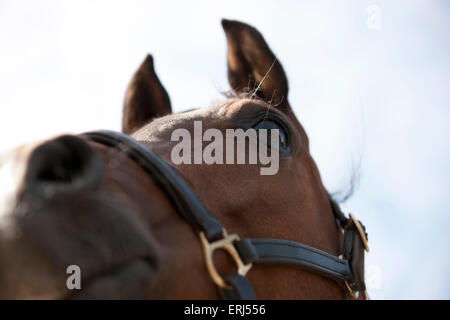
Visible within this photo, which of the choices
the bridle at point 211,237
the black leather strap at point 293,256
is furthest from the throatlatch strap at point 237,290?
the black leather strap at point 293,256

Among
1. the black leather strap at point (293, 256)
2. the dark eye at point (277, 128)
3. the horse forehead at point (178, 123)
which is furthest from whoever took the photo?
the dark eye at point (277, 128)

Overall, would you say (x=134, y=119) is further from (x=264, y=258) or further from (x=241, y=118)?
(x=264, y=258)

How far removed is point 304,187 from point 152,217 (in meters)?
1.23

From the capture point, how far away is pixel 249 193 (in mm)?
2367

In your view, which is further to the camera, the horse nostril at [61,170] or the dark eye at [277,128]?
the dark eye at [277,128]

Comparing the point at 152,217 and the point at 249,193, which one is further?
the point at 249,193

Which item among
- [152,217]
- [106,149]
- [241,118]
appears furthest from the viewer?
[241,118]

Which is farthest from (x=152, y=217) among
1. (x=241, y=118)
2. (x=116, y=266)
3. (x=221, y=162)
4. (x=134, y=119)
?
(x=134, y=119)

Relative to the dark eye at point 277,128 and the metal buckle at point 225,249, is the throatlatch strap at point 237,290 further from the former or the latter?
the dark eye at point 277,128

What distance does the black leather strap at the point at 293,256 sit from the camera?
6.79 feet

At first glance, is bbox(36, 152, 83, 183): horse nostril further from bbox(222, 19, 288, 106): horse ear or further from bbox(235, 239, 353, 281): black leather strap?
bbox(222, 19, 288, 106): horse ear

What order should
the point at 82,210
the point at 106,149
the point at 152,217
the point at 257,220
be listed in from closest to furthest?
1. the point at 82,210
2. the point at 152,217
3. the point at 106,149
4. the point at 257,220

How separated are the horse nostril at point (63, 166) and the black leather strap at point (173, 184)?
389 mm

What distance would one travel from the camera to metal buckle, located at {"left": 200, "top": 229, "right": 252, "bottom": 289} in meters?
1.88
